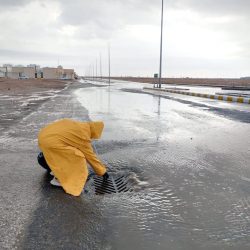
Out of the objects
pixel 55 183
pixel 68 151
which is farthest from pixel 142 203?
pixel 55 183

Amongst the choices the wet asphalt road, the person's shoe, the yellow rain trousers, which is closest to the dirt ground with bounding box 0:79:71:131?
the wet asphalt road

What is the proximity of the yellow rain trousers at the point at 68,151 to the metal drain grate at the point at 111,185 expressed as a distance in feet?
0.99

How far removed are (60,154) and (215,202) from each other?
6.49 feet

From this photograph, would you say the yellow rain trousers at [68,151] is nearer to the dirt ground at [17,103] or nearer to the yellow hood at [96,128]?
the yellow hood at [96,128]

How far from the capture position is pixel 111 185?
15.2 ft

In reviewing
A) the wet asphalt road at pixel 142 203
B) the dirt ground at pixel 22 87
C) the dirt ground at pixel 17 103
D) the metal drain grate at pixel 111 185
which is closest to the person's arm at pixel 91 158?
the metal drain grate at pixel 111 185

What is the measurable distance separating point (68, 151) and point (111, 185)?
79 centimetres

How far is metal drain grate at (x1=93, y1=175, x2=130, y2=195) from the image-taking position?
4414 mm

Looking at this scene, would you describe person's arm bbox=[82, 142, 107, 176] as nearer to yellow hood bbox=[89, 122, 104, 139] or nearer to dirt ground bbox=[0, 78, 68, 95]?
yellow hood bbox=[89, 122, 104, 139]

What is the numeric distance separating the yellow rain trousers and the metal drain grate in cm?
30

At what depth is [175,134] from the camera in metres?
8.76

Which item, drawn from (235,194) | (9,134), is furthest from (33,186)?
(9,134)

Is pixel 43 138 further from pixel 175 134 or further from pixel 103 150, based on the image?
pixel 175 134

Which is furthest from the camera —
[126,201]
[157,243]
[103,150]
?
[103,150]
